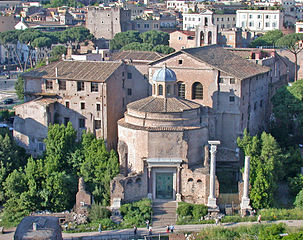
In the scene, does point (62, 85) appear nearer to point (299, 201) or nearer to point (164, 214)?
point (164, 214)

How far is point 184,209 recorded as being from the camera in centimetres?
3738

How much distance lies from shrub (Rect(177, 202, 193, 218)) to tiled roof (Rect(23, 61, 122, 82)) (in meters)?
11.8

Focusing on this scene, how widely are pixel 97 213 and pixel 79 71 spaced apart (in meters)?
13.3

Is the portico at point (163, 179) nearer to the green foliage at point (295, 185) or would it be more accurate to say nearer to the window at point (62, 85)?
the green foliage at point (295, 185)

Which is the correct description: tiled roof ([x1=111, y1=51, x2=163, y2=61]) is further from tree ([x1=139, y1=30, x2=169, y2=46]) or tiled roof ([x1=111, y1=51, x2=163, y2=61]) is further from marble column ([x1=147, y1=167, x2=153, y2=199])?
tree ([x1=139, y1=30, x2=169, y2=46])

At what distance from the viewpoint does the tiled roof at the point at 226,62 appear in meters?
44.5

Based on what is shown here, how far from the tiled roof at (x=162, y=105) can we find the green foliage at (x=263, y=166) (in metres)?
5.06

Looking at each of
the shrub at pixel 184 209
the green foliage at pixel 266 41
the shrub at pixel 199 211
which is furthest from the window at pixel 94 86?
the green foliage at pixel 266 41

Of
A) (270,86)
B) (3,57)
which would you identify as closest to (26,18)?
(3,57)

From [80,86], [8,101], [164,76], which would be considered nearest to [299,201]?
[164,76]

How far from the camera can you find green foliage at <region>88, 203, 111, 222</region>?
37.0m

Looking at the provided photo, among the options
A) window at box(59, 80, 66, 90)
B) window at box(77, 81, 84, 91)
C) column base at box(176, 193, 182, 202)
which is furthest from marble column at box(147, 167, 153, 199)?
window at box(59, 80, 66, 90)

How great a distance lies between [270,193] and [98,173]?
11.7 m

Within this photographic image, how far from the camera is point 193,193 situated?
38.9 metres
